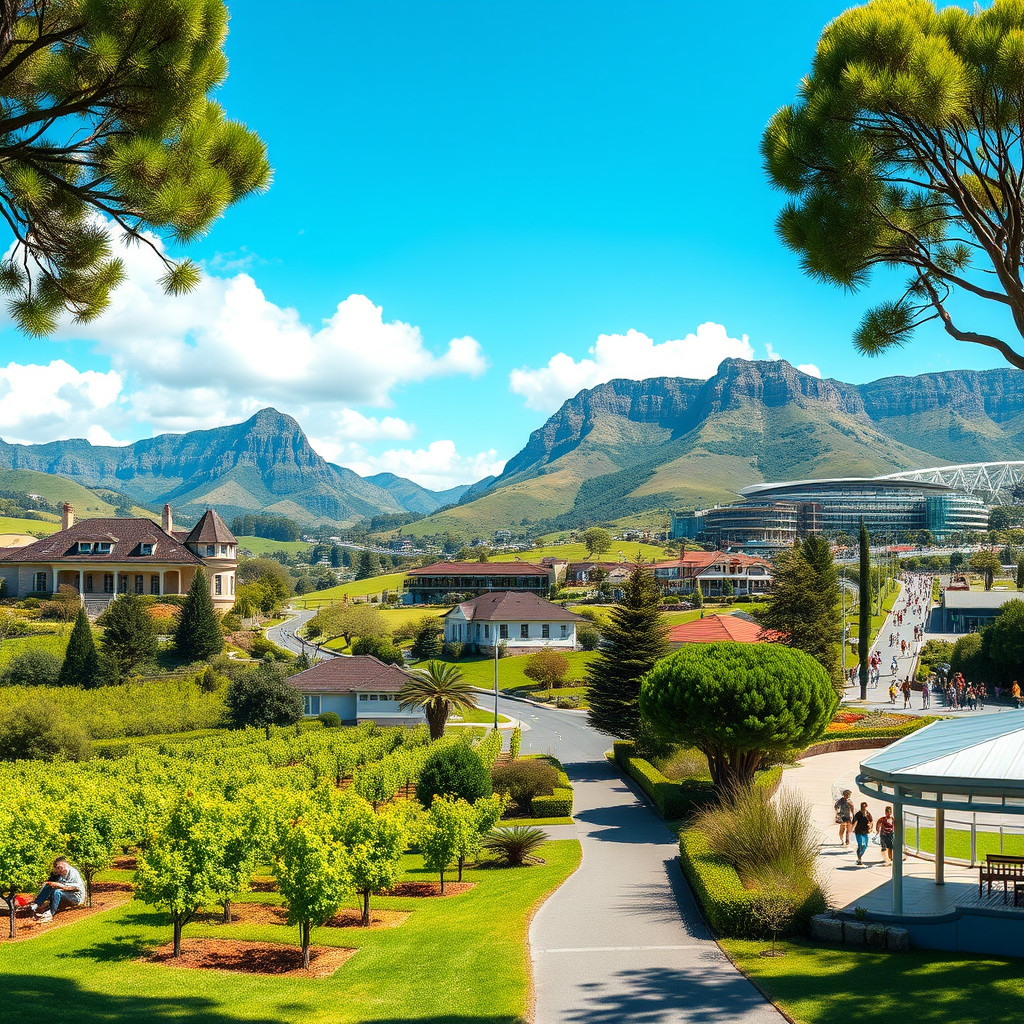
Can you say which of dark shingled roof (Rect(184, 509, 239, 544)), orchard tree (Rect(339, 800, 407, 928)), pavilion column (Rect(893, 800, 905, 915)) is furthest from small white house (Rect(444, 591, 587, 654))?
pavilion column (Rect(893, 800, 905, 915))

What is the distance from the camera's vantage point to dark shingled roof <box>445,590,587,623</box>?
7912 cm

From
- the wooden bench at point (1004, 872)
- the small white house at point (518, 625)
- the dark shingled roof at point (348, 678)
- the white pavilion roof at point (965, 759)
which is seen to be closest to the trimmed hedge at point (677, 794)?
the wooden bench at point (1004, 872)

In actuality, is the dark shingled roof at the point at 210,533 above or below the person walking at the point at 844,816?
above

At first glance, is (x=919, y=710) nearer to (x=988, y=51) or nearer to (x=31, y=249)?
(x=988, y=51)

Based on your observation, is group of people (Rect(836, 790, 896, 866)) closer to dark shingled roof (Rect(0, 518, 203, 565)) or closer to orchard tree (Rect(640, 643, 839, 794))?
orchard tree (Rect(640, 643, 839, 794))

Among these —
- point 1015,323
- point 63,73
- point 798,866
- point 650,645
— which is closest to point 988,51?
point 1015,323

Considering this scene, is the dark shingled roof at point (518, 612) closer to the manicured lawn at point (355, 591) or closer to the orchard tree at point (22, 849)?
the manicured lawn at point (355, 591)

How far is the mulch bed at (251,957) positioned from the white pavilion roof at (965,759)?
9.31 metres

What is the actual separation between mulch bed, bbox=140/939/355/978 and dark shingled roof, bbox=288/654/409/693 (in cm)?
3470

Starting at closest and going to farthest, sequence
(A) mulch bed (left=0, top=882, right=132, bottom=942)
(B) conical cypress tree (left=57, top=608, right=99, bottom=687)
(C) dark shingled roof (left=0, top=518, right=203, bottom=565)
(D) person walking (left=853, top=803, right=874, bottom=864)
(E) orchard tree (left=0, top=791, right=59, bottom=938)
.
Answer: (E) orchard tree (left=0, top=791, right=59, bottom=938) → (A) mulch bed (left=0, top=882, right=132, bottom=942) → (D) person walking (left=853, top=803, right=874, bottom=864) → (B) conical cypress tree (left=57, top=608, right=99, bottom=687) → (C) dark shingled roof (left=0, top=518, right=203, bottom=565)

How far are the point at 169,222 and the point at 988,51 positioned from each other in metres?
9.80

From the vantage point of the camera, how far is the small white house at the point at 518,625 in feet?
259

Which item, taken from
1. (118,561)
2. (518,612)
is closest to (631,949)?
(118,561)

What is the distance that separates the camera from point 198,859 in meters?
13.9
